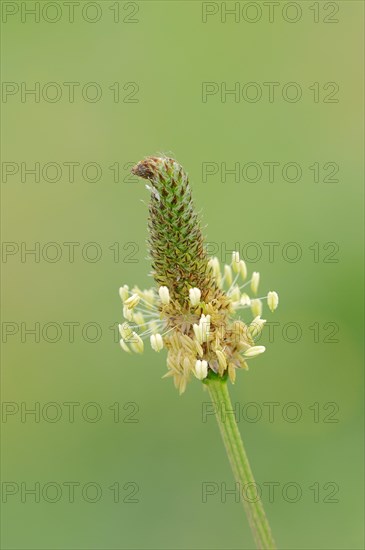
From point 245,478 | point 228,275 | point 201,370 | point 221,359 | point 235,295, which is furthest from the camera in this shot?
point 228,275

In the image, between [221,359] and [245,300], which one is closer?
[221,359]

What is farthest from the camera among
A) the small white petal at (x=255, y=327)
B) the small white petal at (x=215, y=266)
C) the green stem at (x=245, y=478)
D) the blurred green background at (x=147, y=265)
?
the blurred green background at (x=147, y=265)

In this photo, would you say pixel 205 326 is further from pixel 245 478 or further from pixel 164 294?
pixel 245 478

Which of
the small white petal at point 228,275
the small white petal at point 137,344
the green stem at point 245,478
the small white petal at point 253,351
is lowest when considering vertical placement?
the green stem at point 245,478

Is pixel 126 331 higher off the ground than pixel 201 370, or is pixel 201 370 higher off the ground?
pixel 126 331

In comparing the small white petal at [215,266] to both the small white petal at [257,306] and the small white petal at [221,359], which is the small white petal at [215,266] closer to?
the small white petal at [257,306]

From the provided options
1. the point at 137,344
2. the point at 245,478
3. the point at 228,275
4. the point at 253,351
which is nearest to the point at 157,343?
the point at 137,344

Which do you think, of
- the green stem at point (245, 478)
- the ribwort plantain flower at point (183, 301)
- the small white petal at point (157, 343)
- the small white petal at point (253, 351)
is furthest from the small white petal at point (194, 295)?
the green stem at point (245, 478)
